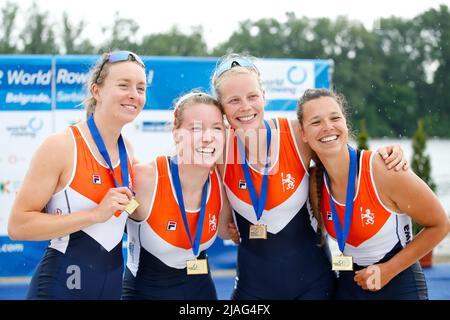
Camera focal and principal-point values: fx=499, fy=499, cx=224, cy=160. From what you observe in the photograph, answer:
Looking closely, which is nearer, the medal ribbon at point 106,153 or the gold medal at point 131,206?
the gold medal at point 131,206

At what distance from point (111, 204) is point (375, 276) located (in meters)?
1.21

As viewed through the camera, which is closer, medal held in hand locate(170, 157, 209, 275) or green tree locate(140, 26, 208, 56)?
medal held in hand locate(170, 157, 209, 275)

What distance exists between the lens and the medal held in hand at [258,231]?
2459 mm

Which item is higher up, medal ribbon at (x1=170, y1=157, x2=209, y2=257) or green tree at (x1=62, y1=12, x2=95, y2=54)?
green tree at (x1=62, y1=12, x2=95, y2=54)

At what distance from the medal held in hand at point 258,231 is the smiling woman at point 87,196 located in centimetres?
63

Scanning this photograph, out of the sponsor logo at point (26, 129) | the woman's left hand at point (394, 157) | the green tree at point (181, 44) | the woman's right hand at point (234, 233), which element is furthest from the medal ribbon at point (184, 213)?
the green tree at point (181, 44)

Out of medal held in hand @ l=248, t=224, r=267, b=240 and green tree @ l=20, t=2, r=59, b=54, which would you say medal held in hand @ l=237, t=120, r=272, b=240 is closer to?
medal held in hand @ l=248, t=224, r=267, b=240

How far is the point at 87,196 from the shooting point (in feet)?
7.08

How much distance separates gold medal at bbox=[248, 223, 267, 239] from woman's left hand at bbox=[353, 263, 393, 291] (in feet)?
1.62

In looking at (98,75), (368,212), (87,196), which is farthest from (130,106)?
(368,212)

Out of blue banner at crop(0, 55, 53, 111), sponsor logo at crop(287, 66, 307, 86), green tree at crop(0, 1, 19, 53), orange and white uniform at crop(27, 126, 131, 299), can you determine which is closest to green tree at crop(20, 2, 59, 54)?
green tree at crop(0, 1, 19, 53)

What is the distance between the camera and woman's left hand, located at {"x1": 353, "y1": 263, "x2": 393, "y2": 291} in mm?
2248

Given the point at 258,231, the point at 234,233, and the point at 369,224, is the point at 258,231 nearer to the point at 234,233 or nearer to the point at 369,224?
the point at 234,233

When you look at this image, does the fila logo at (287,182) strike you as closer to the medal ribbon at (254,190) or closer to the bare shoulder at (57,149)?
the medal ribbon at (254,190)
